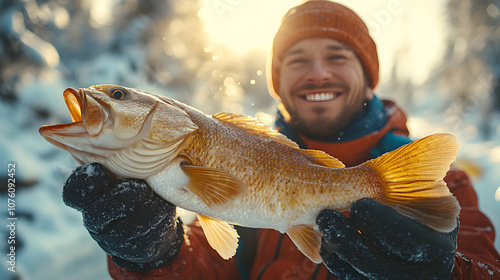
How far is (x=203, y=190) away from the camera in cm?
108

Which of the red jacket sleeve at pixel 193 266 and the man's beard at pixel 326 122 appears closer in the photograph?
the red jacket sleeve at pixel 193 266

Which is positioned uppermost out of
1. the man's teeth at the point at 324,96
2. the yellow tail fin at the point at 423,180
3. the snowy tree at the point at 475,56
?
the man's teeth at the point at 324,96

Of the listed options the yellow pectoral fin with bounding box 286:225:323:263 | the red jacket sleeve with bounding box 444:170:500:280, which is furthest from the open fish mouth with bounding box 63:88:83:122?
the red jacket sleeve with bounding box 444:170:500:280

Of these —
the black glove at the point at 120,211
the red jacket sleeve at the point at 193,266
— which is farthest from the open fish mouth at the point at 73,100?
the red jacket sleeve at the point at 193,266

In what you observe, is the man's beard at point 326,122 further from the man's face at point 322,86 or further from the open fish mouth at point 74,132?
the open fish mouth at point 74,132

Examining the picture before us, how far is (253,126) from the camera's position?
125 centimetres

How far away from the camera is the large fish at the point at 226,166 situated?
101 centimetres

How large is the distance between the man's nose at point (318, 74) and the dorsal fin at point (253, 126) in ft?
3.08

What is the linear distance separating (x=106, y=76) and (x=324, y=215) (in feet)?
26.0

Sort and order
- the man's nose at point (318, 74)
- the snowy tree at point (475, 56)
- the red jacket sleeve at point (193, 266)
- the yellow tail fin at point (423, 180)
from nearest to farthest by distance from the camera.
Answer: the yellow tail fin at point (423, 180), the red jacket sleeve at point (193, 266), the man's nose at point (318, 74), the snowy tree at point (475, 56)

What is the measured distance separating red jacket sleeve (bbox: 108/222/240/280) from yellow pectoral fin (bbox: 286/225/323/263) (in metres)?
0.82

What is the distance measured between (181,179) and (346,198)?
0.74 meters

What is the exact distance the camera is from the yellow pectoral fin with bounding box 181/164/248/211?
1.06 m

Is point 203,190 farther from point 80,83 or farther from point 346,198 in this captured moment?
point 80,83
